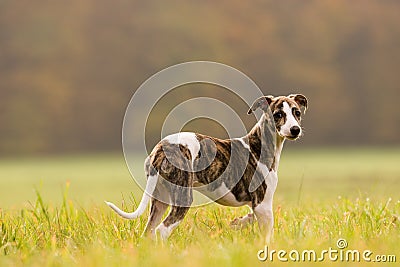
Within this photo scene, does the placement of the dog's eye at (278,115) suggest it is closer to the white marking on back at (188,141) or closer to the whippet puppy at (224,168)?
the whippet puppy at (224,168)

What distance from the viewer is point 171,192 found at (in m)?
4.83

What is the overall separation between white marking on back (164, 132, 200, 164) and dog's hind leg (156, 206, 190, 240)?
384 mm

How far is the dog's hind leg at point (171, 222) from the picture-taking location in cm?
479

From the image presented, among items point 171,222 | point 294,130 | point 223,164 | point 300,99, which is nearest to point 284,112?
point 294,130

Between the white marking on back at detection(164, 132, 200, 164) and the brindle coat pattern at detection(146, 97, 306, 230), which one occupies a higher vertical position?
the white marking on back at detection(164, 132, 200, 164)

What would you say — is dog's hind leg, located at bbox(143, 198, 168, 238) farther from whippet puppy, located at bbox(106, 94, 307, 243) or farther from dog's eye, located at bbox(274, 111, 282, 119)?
dog's eye, located at bbox(274, 111, 282, 119)

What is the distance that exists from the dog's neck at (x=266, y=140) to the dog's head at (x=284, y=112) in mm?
97

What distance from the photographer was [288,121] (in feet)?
17.0

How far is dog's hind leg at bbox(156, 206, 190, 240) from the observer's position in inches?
189

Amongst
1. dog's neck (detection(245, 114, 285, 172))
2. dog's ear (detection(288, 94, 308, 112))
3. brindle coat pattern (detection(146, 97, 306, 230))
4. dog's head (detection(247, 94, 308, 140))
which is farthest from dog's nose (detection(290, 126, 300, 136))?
dog's ear (detection(288, 94, 308, 112))

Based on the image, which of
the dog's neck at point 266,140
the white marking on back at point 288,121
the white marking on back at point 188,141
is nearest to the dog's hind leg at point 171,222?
the white marking on back at point 188,141

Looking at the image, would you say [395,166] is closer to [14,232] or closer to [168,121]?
[168,121]

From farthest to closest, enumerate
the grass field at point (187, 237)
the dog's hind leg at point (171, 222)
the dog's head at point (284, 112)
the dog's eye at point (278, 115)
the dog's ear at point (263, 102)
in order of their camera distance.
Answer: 1. the dog's ear at point (263, 102)
2. the dog's eye at point (278, 115)
3. the dog's head at point (284, 112)
4. the dog's hind leg at point (171, 222)
5. the grass field at point (187, 237)

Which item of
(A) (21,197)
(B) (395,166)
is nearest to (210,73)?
(B) (395,166)
